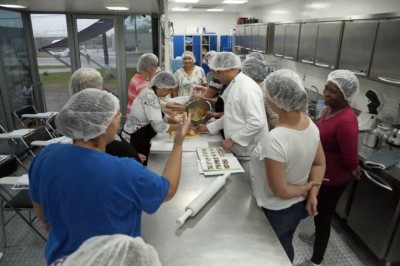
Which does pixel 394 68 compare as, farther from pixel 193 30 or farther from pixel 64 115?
pixel 193 30

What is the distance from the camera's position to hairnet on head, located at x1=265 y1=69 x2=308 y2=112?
4.03 feet

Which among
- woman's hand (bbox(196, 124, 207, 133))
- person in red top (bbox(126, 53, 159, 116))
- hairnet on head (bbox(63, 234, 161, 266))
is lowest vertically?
woman's hand (bbox(196, 124, 207, 133))

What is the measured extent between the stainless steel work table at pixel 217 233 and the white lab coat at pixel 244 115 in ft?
1.50

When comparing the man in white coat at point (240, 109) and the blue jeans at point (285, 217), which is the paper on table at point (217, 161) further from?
Result: the blue jeans at point (285, 217)

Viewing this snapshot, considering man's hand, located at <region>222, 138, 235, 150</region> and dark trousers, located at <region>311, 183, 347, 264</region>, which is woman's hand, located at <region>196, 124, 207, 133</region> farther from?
dark trousers, located at <region>311, 183, 347, 264</region>

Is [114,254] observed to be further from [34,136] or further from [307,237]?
[34,136]

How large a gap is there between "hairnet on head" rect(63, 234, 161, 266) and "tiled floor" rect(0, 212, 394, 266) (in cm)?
188

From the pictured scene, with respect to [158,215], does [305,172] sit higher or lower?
higher

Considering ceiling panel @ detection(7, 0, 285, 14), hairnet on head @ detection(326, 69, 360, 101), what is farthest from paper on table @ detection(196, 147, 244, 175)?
ceiling panel @ detection(7, 0, 285, 14)

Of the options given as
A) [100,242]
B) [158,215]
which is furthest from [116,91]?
[100,242]

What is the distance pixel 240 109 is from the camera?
74.5 inches

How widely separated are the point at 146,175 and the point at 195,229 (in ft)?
1.43

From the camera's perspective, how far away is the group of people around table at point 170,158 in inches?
33.0

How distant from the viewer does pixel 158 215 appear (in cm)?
128
